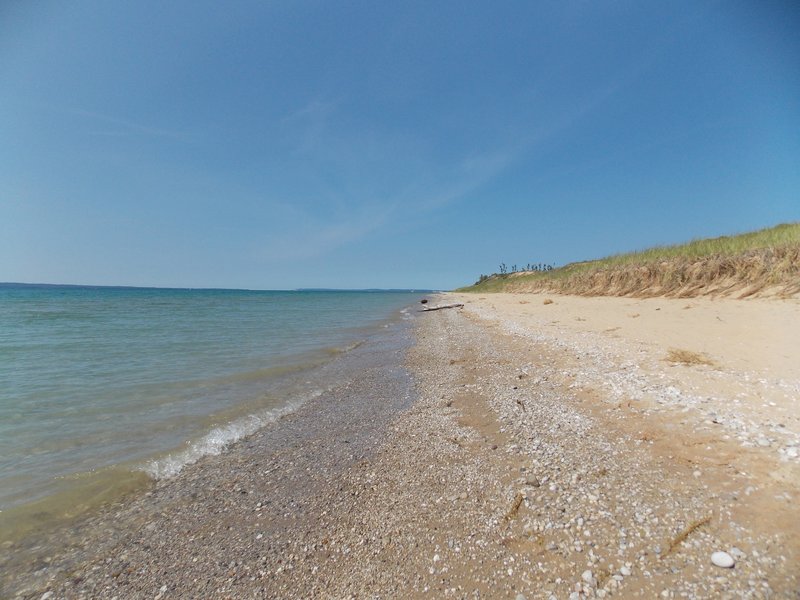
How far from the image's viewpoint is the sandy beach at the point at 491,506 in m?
2.62

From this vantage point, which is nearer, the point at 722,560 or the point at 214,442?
the point at 722,560

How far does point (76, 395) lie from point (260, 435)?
18.8 ft

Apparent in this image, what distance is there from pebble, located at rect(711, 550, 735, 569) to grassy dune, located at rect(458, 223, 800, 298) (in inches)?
631

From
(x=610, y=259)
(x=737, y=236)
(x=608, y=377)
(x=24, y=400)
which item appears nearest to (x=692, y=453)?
(x=608, y=377)

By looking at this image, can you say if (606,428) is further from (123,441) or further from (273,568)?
(123,441)

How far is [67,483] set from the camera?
15.2 feet

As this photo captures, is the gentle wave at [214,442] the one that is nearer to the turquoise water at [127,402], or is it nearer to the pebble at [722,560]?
the turquoise water at [127,402]

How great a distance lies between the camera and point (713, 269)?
1794 cm

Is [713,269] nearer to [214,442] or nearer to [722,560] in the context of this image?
[722,560]

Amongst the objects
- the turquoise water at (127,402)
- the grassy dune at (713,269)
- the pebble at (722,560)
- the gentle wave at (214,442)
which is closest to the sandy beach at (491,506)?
the pebble at (722,560)

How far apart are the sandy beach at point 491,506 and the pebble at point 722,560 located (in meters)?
0.03

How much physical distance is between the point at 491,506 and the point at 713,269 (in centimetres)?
2206

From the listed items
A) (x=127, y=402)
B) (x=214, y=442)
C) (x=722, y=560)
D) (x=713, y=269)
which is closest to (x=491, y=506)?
(x=722, y=560)

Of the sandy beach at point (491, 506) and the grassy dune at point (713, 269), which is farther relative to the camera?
the grassy dune at point (713, 269)
